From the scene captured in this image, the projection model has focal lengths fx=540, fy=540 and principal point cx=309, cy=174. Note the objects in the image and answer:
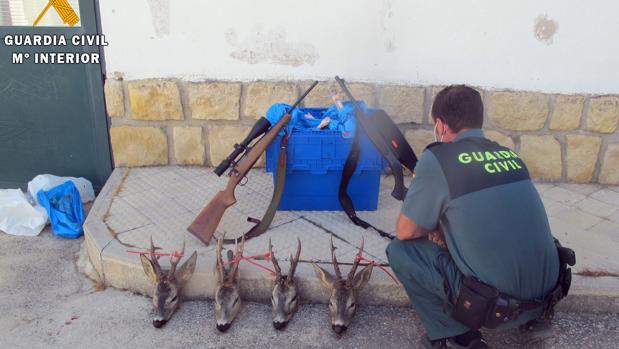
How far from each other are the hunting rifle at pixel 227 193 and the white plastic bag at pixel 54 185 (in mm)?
1711

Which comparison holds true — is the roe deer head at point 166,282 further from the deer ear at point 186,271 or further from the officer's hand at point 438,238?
the officer's hand at point 438,238

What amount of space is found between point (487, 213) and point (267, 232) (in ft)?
6.04

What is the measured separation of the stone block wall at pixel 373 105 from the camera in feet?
15.8

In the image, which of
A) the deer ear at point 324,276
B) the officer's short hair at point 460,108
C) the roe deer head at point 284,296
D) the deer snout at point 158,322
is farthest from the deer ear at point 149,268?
the officer's short hair at point 460,108

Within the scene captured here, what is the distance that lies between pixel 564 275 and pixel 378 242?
1354 mm

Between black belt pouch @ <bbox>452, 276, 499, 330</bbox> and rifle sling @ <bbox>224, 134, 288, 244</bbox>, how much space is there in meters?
1.68

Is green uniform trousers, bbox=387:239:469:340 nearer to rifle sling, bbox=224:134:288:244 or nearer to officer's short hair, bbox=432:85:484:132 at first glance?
officer's short hair, bbox=432:85:484:132

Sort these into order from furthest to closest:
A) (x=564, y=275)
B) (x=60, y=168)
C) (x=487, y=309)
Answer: (x=60, y=168)
(x=564, y=275)
(x=487, y=309)

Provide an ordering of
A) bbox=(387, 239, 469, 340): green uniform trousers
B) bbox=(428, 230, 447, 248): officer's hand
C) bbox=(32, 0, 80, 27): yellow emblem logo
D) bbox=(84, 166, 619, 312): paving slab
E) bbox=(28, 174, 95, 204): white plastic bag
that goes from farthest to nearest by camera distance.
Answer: bbox=(28, 174, 95, 204): white plastic bag → bbox=(32, 0, 80, 27): yellow emblem logo → bbox=(84, 166, 619, 312): paving slab → bbox=(428, 230, 447, 248): officer's hand → bbox=(387, 239, 469, 340): green uniform trousers

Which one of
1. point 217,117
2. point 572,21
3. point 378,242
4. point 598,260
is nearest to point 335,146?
point 378,242

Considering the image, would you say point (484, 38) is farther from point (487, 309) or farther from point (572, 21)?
point (487, 309)

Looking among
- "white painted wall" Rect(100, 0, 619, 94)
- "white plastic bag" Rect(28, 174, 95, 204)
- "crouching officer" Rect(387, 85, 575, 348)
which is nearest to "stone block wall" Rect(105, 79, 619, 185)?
"white painted wall" Rect(100, 0, 619, 94)

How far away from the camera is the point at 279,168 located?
4043 millimetres

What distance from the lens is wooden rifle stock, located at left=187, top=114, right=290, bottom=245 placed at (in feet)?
12.5
